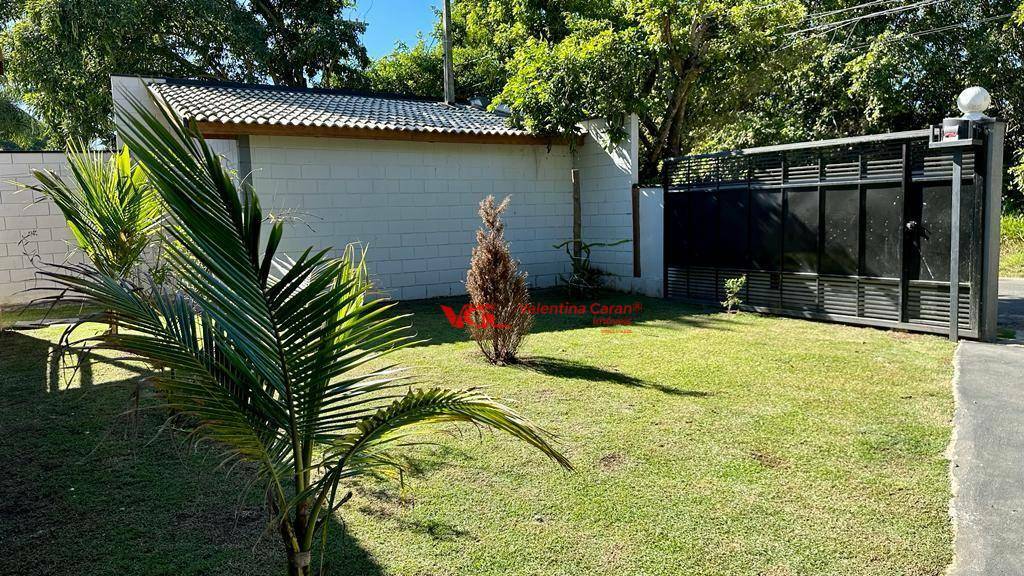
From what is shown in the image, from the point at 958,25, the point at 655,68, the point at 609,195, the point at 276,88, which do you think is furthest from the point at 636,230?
the point at 958,25

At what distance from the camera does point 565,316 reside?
9000 mm

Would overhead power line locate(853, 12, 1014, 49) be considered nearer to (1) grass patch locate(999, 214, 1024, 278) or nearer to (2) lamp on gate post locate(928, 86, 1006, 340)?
(1) grass patch locate(999, 214, 1024, 278)

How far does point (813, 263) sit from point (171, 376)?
7607 millimetres

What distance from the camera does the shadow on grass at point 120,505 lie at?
9.22ft

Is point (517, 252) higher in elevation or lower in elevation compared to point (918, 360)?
higher

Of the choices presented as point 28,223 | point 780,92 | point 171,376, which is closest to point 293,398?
point 171,376

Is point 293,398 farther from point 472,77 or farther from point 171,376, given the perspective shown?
point 472,77

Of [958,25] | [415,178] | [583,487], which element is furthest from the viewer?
[958,25]

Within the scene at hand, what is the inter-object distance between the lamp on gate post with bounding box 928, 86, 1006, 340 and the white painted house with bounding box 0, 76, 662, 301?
4133 millimetres

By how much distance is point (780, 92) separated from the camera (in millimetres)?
17594

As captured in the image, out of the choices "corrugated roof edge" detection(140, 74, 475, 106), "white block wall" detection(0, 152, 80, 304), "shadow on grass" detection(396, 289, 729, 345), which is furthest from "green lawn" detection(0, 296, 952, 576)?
"corrugated roof edge" detection(140, 74, 475, 106)

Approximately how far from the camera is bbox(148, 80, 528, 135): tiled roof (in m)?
8.88

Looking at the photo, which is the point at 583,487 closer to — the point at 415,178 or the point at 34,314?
the point at 415,178

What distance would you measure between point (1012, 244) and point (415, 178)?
44.8 ft
